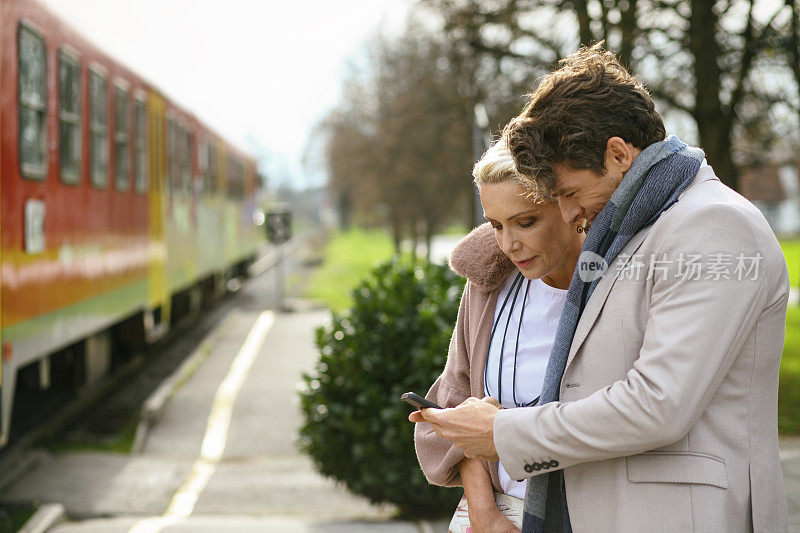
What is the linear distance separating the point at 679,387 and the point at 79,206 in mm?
6824

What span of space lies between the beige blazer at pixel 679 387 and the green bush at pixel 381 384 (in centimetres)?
325

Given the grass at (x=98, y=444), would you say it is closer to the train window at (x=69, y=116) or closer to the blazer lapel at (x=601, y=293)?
the train window at (x=69, y=116)

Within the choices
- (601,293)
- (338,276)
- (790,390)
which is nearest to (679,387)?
(601,293)

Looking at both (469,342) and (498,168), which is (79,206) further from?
(498,168)

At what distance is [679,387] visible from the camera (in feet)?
6.21

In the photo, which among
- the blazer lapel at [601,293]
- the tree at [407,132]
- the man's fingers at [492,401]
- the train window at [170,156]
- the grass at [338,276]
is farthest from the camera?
the tree at [407,132]

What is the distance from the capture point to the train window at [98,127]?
8594 mm

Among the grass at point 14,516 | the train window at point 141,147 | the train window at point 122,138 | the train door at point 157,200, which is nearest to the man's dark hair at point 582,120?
the grass at point 14,516

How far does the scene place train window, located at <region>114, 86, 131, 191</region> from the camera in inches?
379

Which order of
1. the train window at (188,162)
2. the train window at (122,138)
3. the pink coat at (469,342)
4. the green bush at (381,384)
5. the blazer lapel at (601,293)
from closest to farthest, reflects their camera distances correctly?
the blazer lapel at (601,293) < the pink coat at (469,342) < the green bush at (381,384) < the train window at (122,138) < the train window at (188,162)

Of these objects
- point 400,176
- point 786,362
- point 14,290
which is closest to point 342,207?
point 400,176

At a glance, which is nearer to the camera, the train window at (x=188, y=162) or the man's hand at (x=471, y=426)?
the man's hand at (x=471, y=426)

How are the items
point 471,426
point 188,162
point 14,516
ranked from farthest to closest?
1. point 188,162
2. point 14,516
3. point 471,426

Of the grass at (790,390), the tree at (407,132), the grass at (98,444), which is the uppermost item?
the tree at (407,132)
